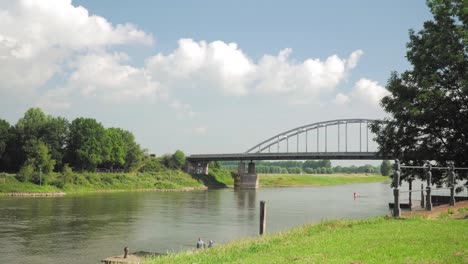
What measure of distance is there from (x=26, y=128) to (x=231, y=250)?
97.4 meters

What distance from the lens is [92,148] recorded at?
3986 inches

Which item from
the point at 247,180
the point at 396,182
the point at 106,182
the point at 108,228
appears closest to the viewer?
the point at 396,182

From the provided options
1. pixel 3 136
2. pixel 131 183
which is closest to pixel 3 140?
pixel 3 136

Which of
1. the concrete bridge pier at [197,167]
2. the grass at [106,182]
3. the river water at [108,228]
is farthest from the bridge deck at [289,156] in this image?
the river water at [108,228]

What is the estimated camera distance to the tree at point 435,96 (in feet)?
75.3

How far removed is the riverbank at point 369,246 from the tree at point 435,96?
29.3 ft

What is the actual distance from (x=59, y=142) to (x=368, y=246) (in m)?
100

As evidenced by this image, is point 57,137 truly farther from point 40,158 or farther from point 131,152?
point 131,152

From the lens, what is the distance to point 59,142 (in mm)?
102438

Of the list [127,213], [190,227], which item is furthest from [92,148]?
[190,227]

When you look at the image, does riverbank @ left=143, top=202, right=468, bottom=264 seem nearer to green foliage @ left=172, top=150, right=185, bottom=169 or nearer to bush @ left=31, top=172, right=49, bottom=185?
bush @ left=31, top=172, right=49, bottom=185

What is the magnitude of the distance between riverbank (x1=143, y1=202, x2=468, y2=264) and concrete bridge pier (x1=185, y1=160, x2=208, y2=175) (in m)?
123

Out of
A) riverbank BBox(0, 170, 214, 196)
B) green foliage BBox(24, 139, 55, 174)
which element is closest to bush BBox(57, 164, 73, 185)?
riverbank BBox(0, 170, 214, 196)

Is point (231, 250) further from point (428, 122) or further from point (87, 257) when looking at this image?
point (87, 257)
